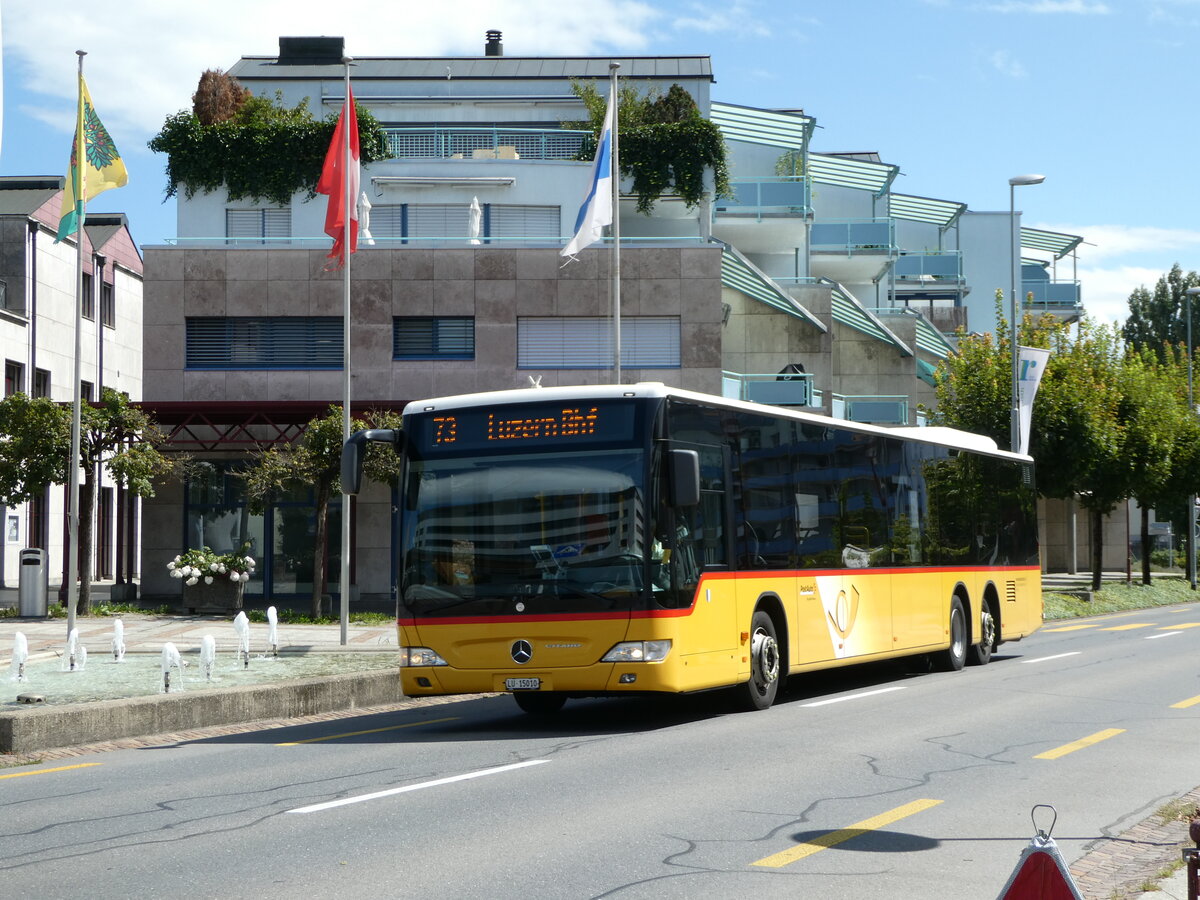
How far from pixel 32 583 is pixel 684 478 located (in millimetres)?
20778

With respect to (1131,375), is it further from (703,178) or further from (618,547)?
(618,547)

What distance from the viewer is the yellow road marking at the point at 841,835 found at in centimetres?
755

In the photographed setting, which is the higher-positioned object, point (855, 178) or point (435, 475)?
point (855, 178)

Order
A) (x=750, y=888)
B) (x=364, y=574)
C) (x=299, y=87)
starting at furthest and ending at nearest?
(x=299, y=87), (x=364, y=574), (x=750, y=888)

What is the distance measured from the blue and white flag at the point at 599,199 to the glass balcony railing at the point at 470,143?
15.7 metres

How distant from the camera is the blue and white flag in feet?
84.2

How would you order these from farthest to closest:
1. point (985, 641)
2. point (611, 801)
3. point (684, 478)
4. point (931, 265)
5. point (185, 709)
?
point (931, 265) → point (985, 641) → point (185, 709) → point (684, 478) → point (611, 801)

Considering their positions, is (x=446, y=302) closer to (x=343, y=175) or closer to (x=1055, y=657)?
(x=343, y=175)

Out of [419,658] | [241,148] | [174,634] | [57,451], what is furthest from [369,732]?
[241,148]

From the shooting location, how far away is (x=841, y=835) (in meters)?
8.22

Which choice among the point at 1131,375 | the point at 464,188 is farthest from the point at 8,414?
the point at 1131,375

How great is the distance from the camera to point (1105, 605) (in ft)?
138

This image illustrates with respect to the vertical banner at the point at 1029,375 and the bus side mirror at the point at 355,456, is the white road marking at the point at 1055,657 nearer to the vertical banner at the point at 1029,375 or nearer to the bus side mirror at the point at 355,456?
the bus side mirror at the point at 355,456

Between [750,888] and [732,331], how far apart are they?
3636 centimetres
